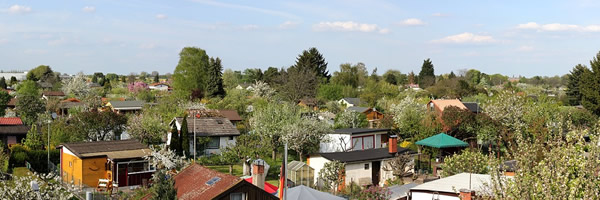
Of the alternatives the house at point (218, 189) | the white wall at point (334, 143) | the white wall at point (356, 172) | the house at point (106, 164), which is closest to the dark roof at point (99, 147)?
the house at point (106, 164)

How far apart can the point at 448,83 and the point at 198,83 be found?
43.1 meters

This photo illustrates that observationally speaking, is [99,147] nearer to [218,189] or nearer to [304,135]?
[304,135]

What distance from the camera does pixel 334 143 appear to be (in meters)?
39.7

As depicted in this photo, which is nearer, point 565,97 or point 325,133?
point 325,133

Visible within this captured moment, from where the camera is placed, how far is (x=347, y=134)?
38.6 metres

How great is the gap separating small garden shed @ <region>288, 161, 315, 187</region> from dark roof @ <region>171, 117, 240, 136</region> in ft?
37.0

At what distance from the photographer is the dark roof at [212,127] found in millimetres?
39969

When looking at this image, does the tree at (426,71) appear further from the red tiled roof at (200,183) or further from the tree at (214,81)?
the red tiled roof at (200,183)

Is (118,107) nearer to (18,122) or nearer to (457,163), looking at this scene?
(18,122)

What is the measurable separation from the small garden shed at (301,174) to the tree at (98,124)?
16.4 m

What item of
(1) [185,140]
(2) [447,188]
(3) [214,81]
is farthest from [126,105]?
(2) [447,188]

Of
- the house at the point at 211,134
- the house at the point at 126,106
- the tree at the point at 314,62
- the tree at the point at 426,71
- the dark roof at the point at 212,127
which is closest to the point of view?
the house at the point at 211,134

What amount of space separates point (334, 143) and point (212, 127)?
30.0 ft

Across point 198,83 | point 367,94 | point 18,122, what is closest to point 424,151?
point 18,122
